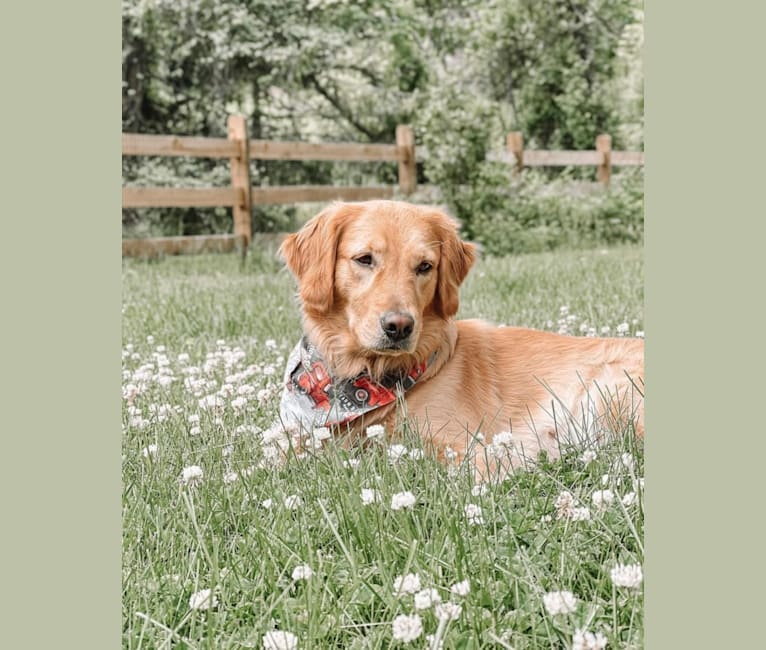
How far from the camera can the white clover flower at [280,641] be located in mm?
1764

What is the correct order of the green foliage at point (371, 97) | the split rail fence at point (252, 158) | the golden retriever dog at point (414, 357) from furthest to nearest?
the split rail fence at point (252, 158) < the green foliage at point (371, 97) < the golden retriever dog at point (414, 357)

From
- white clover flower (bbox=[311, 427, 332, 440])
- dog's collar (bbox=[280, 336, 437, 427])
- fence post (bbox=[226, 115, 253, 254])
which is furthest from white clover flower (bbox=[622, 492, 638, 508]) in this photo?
fence post (bbox=[226, 115, 253, 254])

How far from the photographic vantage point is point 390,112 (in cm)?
1312

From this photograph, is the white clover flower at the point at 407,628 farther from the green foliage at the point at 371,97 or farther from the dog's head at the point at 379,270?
the green foliage at the point at 371,97

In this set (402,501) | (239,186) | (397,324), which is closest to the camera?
(402,501)

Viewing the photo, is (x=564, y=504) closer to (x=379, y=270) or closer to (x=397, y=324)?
(x=397, y=324)

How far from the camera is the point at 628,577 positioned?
176 centimetres

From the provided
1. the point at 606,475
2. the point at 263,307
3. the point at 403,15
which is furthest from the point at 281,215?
the point at 606,475

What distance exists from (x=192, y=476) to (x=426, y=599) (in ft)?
3.54

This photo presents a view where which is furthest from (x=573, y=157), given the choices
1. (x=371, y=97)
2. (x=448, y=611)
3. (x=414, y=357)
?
(x=448, y=611)

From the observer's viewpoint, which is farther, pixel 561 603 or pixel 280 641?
pixel 280 641

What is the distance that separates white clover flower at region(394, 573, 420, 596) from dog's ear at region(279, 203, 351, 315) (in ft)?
5.96

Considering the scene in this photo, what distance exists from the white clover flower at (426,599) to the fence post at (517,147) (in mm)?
10700

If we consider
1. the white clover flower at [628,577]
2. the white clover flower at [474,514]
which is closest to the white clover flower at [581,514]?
the white clover flower at [474,514]
